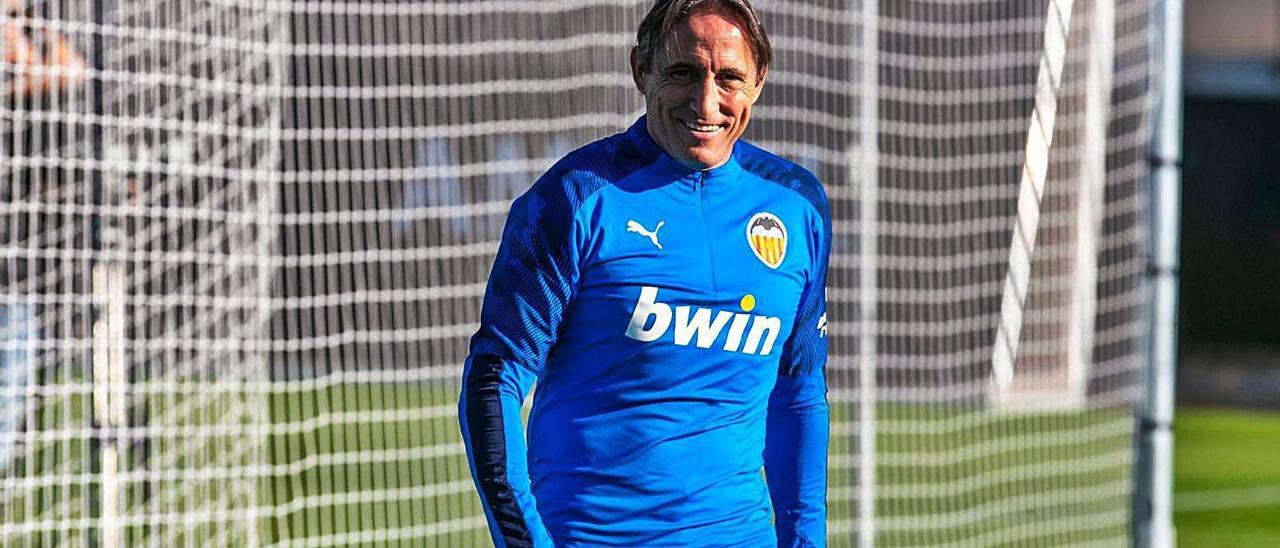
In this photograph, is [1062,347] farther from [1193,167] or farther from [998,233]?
[1193,167]

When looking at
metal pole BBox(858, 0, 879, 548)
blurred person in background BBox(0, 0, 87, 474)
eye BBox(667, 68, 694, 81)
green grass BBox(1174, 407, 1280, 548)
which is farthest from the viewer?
green grass BBox(1174, 407, 1280, 548)

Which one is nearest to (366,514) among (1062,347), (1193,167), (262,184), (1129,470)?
(262,184)

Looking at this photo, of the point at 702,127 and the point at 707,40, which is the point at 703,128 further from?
the point at 707,40

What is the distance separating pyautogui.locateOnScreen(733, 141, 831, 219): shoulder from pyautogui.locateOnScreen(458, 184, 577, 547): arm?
16.5 inches

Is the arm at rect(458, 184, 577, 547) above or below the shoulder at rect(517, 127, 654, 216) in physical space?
below

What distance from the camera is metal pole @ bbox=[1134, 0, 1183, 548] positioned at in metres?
5.99

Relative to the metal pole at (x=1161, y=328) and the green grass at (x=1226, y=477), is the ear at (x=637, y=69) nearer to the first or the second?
the metal pole at (x=1161, y=328)

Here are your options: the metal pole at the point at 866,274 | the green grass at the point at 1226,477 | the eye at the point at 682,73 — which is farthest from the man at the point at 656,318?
the green grass at the point at 1226,477

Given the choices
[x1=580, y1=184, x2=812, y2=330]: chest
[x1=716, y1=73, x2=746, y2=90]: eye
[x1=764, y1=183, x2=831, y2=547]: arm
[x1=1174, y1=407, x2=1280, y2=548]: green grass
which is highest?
[x1=716, y1=73, x2=746, y2=90]: eye

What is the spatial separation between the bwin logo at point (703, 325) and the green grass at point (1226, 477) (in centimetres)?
665

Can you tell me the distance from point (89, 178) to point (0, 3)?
648 mm

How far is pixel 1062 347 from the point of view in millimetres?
10570

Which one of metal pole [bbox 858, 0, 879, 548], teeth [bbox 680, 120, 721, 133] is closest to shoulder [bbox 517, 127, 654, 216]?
teeth [bbox 680, 120, 721, 133]

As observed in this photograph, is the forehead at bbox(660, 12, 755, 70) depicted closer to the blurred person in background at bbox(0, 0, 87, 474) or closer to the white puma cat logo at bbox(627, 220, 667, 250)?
the white puma cat logo at bbox(627, 220, 667, 250)
